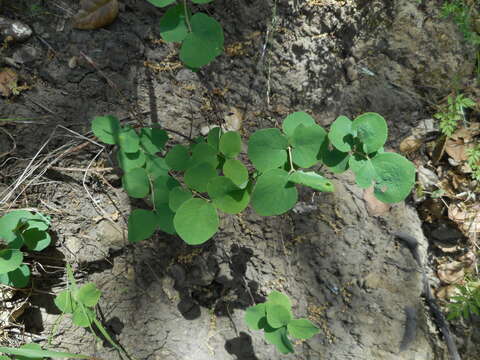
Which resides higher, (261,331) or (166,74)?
(166,74)

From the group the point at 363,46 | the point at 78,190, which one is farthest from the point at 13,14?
the point at 363,46

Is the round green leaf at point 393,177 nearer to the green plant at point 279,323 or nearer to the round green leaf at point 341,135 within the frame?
the round green leaf at point 341,135

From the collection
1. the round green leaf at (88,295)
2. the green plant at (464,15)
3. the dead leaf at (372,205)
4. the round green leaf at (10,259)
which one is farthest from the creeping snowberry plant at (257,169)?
the green plant at (464,15)

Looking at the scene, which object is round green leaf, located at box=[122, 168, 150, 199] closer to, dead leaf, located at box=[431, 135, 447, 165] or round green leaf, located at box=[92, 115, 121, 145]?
round green leaf, located at box=[92, 115, 121, 145]

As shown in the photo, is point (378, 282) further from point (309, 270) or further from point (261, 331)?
point (261, 331)

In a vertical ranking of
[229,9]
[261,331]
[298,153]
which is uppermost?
[229,9]

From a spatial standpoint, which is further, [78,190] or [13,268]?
[78,190]

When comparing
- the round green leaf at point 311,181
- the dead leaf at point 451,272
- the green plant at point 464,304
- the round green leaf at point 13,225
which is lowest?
the green plant at point 464,304
